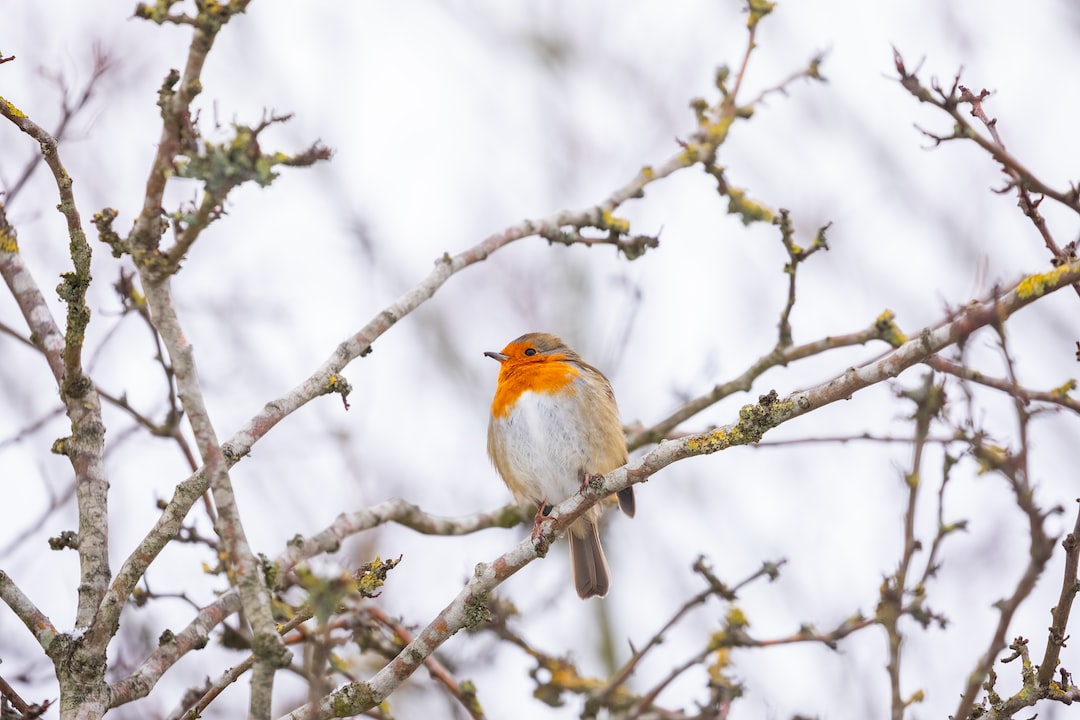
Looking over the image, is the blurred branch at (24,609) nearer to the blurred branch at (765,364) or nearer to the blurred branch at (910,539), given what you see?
the blurred branch at (910,539)

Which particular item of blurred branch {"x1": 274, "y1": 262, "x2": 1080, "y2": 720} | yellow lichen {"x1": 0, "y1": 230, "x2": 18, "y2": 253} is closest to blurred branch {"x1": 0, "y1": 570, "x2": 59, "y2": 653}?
blurred branch {"x1": 274, "y1": 262, "x2": 1080, "y2": 720}

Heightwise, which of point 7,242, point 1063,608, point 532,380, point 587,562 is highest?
point 532,380

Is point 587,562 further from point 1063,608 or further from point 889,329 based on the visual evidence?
point 1063,608

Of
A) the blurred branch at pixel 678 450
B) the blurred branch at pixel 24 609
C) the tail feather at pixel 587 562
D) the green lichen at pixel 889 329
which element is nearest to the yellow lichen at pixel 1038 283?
the blurred branch at pixel 678 450

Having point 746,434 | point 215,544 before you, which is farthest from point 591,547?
point 746,434

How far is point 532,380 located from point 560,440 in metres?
0.41

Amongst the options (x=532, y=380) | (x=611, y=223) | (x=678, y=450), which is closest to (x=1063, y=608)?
(x=678, y=450)

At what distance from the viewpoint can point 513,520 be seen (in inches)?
203

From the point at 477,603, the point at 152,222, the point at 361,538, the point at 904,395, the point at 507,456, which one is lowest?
the point at 477,603

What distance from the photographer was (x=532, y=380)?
5664 millimetres

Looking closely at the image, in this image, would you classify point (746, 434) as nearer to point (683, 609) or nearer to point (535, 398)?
point (683, 609)

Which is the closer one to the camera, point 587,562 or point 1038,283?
point 1038,283

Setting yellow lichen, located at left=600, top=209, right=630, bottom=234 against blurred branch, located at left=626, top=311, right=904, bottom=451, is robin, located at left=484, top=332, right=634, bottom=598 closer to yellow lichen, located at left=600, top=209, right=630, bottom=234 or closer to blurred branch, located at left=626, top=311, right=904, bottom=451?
blurred branch, located at left=626, top=311, right=904, bottom=451

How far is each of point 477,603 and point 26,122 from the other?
1.97 meters
